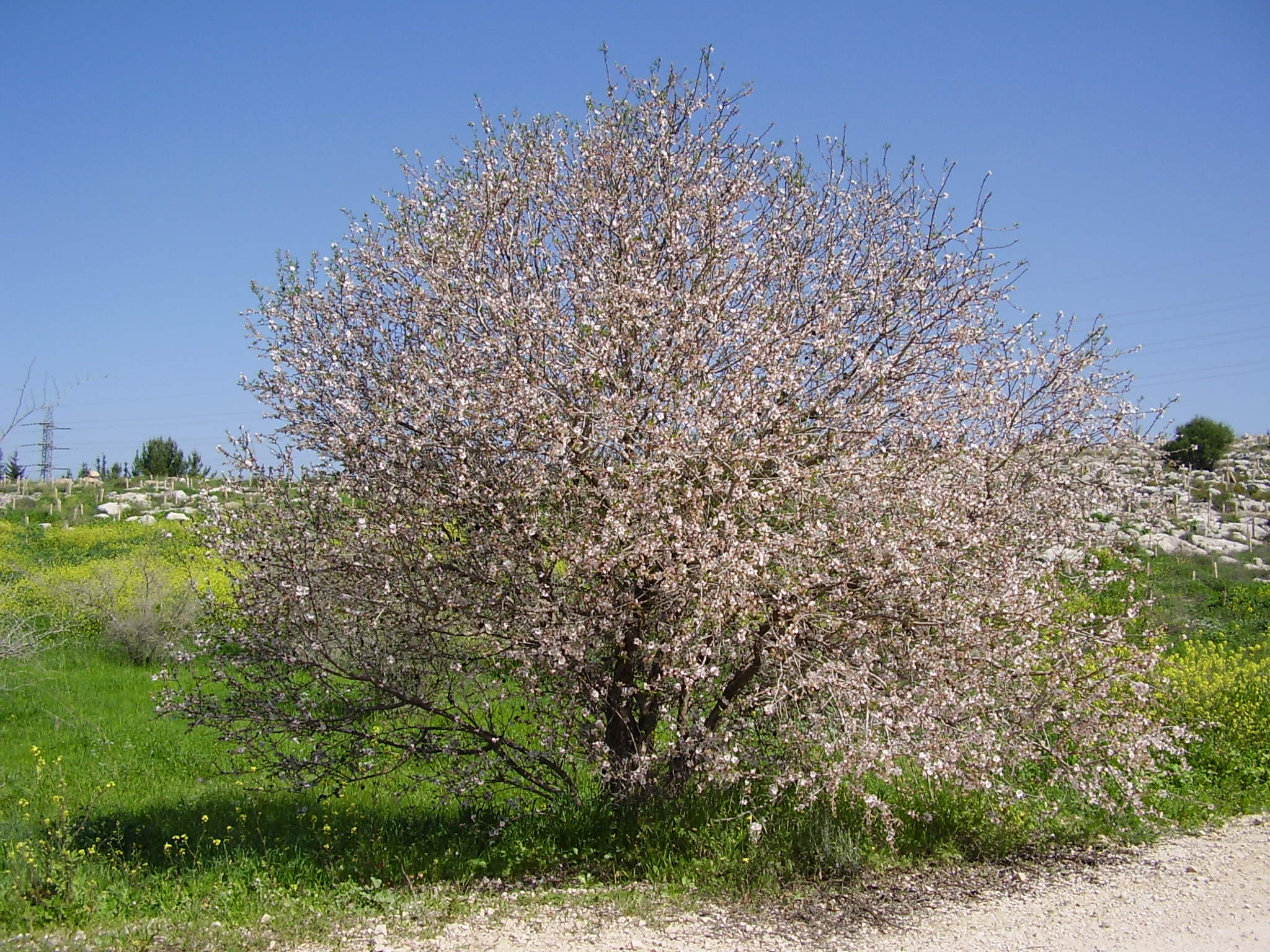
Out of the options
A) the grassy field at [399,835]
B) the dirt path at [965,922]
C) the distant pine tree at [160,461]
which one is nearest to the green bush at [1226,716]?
the grassy field at [399,835]

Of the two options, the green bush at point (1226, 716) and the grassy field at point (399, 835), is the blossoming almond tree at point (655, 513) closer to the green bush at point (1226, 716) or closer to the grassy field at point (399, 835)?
the grassy field at point (399, 835)

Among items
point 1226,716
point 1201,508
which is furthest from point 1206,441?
point 1226,716

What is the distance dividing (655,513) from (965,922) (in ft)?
9.24

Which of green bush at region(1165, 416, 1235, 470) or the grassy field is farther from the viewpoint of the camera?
green bush at region(1165, 416, 1235, 470)

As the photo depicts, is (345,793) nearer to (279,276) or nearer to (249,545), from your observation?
(249,545)

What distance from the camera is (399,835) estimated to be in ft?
21.1

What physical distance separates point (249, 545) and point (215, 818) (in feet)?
8.81

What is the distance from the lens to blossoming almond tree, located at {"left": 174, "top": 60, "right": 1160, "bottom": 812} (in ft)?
17.0

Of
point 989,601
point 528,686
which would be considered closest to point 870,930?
point 989,601

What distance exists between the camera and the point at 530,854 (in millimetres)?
5859

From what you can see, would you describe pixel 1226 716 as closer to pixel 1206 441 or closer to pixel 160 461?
pixel 1206 441

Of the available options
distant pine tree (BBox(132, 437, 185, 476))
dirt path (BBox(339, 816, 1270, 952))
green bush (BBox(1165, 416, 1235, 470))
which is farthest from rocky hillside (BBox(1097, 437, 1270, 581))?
distant pine tree (BBox(132, 437, 185, 476))

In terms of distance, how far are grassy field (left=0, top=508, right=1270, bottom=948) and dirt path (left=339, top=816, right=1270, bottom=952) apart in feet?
1.07

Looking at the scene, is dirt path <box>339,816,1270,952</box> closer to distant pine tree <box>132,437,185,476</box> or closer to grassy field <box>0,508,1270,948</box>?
grassy field <box>0,508,1270,948</box>
